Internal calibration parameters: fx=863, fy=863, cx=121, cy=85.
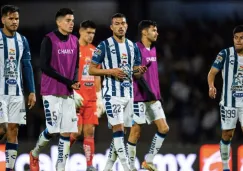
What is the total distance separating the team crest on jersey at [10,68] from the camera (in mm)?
9766

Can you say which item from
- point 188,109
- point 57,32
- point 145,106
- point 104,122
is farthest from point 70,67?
point 188,109

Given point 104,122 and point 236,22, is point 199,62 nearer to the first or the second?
point 236,22

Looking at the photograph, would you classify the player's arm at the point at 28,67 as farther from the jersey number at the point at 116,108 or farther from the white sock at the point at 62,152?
the jersey number at the point at 116,108

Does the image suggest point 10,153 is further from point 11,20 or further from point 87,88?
point 87,88

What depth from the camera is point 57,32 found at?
9.96m

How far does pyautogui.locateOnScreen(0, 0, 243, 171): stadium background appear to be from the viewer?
15531 millimetres

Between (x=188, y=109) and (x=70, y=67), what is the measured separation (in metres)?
6.38

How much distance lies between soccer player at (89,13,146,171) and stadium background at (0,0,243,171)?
170 inches

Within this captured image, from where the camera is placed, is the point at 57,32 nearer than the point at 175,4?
Yes

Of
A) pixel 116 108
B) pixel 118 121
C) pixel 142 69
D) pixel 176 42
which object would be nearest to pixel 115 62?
pixel 142 69

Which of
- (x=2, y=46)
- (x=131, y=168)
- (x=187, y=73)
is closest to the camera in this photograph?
Answer: (x=2, y=46)

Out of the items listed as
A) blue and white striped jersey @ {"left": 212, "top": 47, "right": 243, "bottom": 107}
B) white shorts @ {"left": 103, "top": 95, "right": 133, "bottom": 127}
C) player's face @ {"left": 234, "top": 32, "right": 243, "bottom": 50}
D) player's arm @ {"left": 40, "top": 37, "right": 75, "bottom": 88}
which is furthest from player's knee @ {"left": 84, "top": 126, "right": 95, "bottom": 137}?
player's face @ {"left": 234, "top": 32, "right": 243, "bottom": 50}

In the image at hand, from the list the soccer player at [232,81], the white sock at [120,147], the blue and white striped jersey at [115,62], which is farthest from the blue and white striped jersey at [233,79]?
the white sock at [120,147]

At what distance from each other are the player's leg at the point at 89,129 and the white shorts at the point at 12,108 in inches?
64.8
